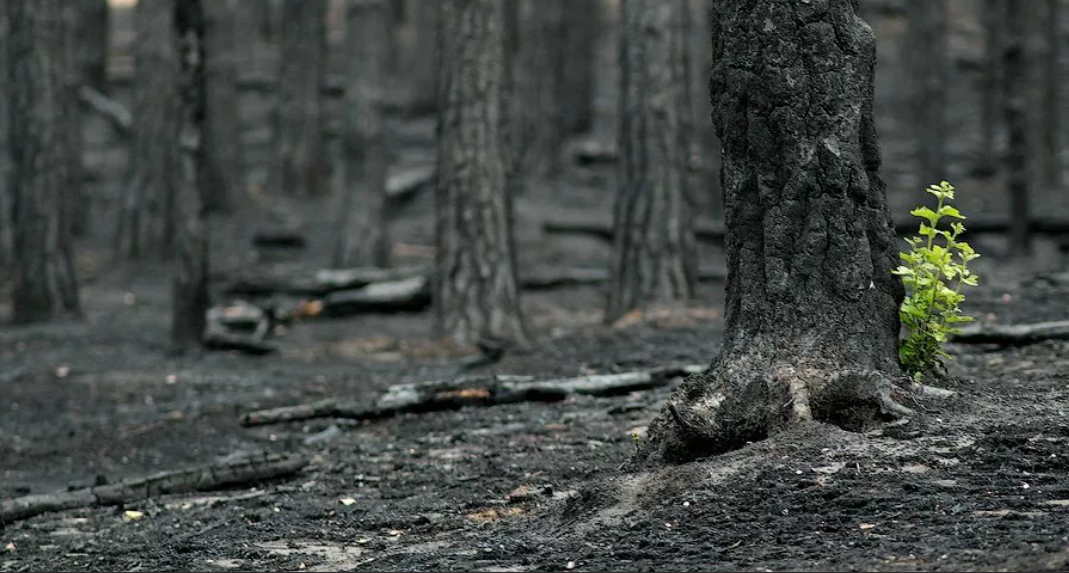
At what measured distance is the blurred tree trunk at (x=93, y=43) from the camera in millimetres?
24953

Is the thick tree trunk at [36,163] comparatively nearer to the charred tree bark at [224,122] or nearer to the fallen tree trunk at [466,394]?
the charred tree bark at [224,122]

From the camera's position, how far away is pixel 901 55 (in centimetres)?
3369

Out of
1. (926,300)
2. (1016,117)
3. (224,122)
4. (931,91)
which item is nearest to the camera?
(926,300)

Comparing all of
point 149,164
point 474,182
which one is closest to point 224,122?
point 149,164

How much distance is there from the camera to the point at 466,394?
8641 millimetres

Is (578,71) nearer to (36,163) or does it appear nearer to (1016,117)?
(1016,117)

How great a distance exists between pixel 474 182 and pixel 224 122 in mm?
11855

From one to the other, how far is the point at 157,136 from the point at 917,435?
15500 mm

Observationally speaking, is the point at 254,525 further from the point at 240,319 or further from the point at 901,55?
the point at 901,55

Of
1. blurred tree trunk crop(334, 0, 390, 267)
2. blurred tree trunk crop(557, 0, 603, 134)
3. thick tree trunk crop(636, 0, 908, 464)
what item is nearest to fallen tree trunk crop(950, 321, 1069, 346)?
thick tree trunk crop(636, 0, 908, 464)

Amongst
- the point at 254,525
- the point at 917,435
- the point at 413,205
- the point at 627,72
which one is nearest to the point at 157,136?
the point at 413,205

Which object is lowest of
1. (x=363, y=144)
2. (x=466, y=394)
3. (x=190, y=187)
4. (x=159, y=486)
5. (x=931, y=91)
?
(x=159, y=486)

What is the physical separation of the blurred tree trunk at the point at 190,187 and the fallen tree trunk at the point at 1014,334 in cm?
692

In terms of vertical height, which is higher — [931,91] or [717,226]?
[931,91]
